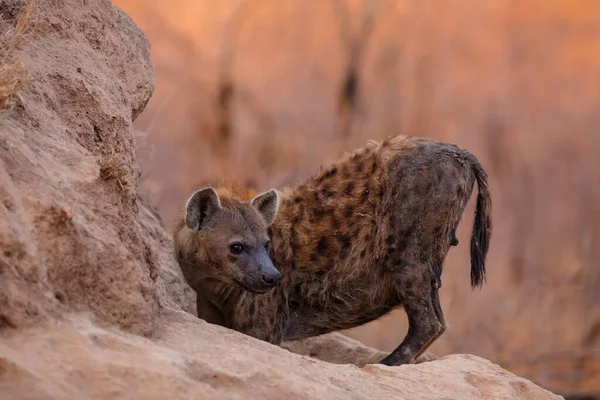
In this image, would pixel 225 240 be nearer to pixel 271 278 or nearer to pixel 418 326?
pixel 271 278

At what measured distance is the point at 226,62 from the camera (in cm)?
1246

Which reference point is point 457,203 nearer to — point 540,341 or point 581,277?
point 540,341

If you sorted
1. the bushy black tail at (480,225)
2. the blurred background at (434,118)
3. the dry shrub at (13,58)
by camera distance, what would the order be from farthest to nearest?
the blurred background at (434,118), the bushy black tail at (480,225), the dry shrub at (13,58)

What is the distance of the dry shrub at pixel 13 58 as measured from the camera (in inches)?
136

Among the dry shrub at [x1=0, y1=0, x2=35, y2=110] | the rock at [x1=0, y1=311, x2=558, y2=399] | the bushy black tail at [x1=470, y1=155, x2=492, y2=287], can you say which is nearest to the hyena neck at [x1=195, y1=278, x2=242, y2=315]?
the rock at [x1=0, y1=311, x2=558, y2=399]

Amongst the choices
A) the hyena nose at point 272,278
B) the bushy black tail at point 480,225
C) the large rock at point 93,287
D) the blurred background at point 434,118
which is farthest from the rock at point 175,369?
the blurred background at point 434,118

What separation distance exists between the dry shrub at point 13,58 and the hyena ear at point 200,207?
47.8 inches

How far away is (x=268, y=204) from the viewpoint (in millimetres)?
5168

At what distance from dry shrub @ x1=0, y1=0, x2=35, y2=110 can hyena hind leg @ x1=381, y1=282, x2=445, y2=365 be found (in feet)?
7.68

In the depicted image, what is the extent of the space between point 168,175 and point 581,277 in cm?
526

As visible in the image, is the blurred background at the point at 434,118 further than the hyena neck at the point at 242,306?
Yes

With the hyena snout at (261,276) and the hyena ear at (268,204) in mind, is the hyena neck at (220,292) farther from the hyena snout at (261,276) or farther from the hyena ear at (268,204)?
the hyena ear at (268,204)

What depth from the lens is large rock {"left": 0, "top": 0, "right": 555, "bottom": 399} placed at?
3.04 m

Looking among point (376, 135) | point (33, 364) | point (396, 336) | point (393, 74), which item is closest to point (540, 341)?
point (396, 336)
